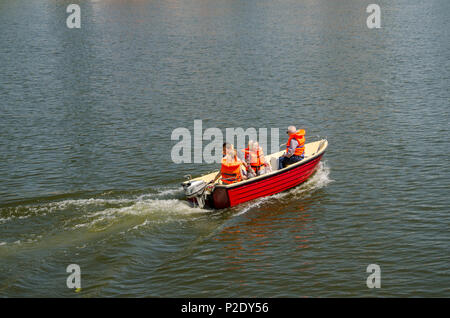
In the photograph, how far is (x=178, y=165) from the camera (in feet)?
67.1

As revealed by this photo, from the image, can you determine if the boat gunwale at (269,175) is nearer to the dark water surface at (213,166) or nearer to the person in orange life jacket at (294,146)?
the person in orange life jacket at (294,146)

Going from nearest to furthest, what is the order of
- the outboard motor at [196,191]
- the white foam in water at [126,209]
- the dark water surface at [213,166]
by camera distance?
1. the dark water surface at [213,166]
2. the white foam in water at [126,209]
3. the outboard motor at [196,191]

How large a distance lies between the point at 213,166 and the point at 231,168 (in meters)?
4.04

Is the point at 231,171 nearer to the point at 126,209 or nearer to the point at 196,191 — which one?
the point at 196,191

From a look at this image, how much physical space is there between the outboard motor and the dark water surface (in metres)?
0.33

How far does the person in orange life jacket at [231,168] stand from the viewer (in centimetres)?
1618

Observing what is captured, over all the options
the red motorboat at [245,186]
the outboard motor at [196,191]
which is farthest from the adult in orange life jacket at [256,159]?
the outboard motor at [196,191]

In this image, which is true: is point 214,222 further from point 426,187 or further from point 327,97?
point 327,97

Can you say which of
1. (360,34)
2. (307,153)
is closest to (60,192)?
(307,153)

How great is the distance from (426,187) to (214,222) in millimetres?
6872

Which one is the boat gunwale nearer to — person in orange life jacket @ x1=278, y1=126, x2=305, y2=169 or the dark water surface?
person in orange life jacket @ x1=278, y1=126, x2=305, y2=169

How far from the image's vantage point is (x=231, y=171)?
16375 mm

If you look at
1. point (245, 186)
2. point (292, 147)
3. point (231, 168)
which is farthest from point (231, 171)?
point (292, 147)

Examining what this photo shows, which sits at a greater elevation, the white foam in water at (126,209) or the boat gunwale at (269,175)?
the boat gunwale at (269,175)
